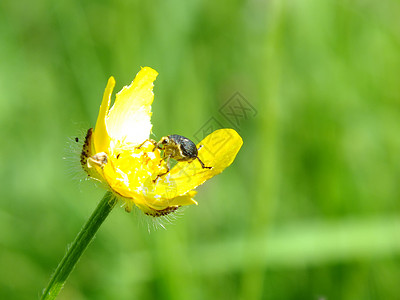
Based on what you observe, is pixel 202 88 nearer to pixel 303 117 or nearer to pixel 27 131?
pixel 303 117

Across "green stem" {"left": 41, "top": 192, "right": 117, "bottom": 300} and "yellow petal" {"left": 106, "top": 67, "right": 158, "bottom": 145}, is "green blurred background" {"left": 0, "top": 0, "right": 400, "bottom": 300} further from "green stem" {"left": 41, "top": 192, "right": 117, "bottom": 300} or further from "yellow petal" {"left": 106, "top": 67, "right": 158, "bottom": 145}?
"green stem" {"left": 41, "top": 192, "right": 117, "bottom": 300}

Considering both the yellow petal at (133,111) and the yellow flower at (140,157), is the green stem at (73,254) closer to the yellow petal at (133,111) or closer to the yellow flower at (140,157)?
the yellow flower at (140,157)

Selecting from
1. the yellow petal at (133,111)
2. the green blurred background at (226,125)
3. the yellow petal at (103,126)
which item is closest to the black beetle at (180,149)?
the yellow petal at (133,111)

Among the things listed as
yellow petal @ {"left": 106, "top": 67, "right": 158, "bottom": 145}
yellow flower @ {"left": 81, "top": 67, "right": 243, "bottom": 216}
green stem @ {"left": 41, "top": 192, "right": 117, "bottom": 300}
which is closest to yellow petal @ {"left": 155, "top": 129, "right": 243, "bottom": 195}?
yellow flower @ {"left": 81, "top": 67, "right": 243, "bottom": 216}

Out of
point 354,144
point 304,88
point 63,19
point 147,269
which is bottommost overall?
point 147,269

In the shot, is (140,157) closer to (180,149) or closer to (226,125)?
(180,149)

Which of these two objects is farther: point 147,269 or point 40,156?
point 40,156

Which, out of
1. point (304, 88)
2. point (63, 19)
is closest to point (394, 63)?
point (304, 88)

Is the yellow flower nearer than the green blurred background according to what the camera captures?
Yes

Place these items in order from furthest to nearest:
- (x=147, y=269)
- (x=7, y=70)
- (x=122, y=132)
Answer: (x=7, y=70) < (x=147, y=269) < (x=122, y=132)
